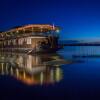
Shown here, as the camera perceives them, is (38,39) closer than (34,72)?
No

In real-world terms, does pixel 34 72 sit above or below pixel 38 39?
below

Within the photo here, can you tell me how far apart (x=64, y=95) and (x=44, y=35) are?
34.9m

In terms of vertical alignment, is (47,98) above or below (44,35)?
below

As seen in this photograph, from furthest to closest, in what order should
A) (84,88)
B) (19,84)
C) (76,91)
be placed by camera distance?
(19,84)
(84,88)
(76,91)

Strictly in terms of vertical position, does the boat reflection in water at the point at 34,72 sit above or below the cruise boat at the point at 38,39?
below

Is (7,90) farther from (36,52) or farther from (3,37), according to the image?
(3,37)

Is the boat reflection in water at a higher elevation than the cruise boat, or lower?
lower

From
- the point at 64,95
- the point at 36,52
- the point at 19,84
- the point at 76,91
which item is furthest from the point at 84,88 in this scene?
the point at 36,52

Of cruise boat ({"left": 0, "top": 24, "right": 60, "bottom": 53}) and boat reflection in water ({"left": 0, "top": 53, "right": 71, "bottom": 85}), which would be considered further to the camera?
cruise boat ({"left": 0, "top": 24, "right": 60, "bottom": 53})

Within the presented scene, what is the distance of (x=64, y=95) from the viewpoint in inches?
406

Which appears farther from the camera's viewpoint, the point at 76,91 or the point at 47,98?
the point at 76,91

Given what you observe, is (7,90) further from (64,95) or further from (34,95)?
(64,95)

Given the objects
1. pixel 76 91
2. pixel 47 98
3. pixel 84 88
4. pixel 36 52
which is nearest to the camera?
pixel 47 98

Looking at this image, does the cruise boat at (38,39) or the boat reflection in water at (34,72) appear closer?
the boat reflection in water at (34,72)
